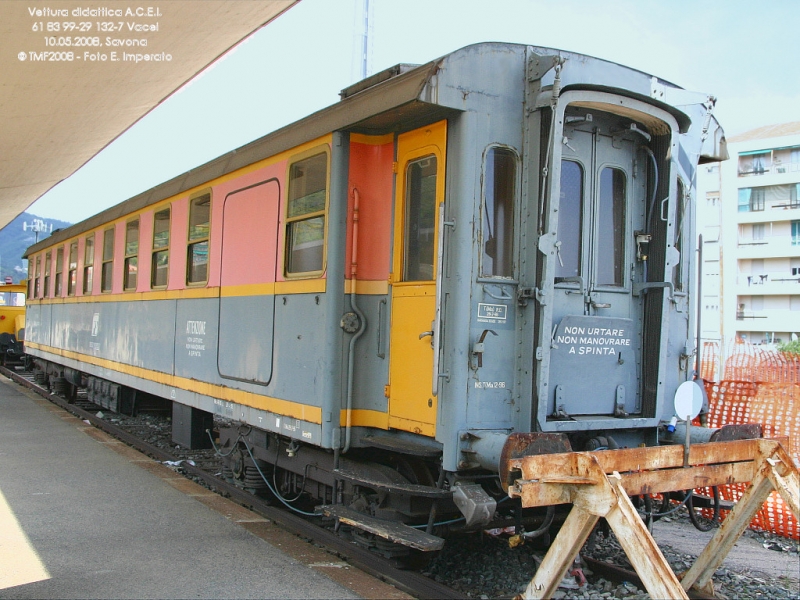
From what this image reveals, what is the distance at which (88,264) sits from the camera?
13016mm

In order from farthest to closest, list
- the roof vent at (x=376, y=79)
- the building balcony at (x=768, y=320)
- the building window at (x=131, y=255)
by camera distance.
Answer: the building balcony at (x=768, y=320), the building window at (x=131, y=255), the roof vent at (x=376, y=79)

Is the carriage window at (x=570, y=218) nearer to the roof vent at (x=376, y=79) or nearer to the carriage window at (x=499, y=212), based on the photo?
the carriage window at (x=499, y=212)

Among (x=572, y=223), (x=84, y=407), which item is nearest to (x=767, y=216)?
(x=84, y=407)

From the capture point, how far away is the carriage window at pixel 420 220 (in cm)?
512

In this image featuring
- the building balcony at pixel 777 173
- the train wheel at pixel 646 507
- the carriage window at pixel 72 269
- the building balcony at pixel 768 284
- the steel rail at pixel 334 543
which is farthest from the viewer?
the building balcony at pixel 777 173

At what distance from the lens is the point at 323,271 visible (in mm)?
5629

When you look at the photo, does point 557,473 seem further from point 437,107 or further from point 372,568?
point 437,107

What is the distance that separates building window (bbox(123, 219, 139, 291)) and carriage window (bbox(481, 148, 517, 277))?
22.4 ft

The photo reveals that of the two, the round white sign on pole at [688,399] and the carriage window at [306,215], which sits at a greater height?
the carriage window at [306,215]

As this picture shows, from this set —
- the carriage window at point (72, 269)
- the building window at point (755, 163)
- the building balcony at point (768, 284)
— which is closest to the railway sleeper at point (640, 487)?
the carriage window at point (72, 269)

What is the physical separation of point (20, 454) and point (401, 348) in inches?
241

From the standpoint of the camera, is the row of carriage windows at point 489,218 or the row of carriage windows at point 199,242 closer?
the row of carriage windows at point 489,218

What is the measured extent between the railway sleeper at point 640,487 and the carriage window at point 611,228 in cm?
146

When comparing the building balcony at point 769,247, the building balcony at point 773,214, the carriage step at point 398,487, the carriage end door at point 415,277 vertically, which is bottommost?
the carriage step at point 398,487
